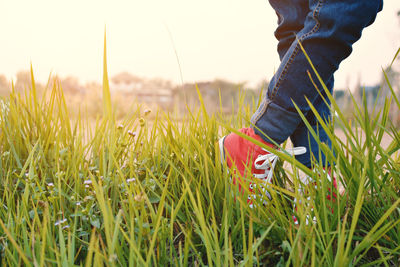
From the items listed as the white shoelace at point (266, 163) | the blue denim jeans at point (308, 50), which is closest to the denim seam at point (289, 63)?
the blue denim jeans at point (308, 50)

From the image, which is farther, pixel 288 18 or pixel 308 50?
pixel 288 18

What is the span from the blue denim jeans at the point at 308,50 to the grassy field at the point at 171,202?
120 millimetres

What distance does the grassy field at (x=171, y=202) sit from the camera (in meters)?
0.65

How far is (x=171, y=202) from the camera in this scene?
0.97m

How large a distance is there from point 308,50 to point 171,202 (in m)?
0.56

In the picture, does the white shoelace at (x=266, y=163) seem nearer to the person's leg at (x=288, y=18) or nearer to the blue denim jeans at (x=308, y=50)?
the blue denim jeans at (x=308, y=50)

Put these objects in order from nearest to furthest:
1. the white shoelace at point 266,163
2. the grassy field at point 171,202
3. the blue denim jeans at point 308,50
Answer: the grassy field at point 171,202
the blue denim jeans at point 308,50
the white shoelace at point 266,163

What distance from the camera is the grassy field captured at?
651 mm

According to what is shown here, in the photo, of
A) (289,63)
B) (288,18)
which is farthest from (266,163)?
(288,18)

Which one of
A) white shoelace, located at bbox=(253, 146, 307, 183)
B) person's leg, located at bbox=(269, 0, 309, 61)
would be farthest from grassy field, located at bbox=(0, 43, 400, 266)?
person's leg, located at bbox=(269, 0, 309, 61)

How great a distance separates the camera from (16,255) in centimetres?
74

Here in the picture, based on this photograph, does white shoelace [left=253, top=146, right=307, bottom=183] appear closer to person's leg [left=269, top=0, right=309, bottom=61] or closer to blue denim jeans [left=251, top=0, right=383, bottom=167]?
blue denim jeans [left=251, top=0, right=383, bottom=167]

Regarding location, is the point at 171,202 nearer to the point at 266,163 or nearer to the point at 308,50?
the point at 266,163

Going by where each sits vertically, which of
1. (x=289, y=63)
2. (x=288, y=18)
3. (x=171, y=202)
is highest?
(x=288, y=18)
